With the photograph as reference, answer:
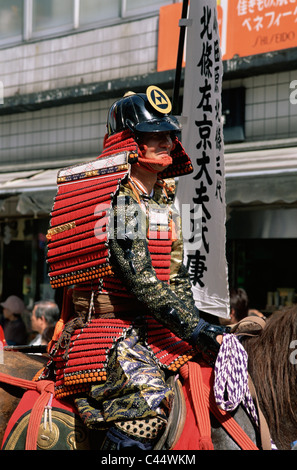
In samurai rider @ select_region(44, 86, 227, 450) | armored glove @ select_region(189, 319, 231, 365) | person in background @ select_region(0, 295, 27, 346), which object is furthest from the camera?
person in background @ select_region(0, 295, 27, 346)

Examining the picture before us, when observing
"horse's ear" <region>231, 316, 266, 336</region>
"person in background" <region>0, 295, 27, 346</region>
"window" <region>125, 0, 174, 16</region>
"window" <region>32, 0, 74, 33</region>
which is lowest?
"person in background" <region>0, 295, 27, 346</region>

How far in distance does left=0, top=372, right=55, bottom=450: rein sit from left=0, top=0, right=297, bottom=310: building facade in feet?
11.9

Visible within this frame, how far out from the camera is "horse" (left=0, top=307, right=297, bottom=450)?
2.50 metres

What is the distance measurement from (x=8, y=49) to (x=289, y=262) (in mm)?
6703

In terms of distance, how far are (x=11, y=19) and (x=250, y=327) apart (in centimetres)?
946

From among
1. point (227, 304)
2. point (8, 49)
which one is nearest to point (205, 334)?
point (227, 304)

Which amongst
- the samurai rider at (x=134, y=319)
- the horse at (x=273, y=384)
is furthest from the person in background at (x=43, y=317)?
the horse at (x=273, y=384)

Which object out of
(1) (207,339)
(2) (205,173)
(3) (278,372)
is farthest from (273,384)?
(2) (205,173)

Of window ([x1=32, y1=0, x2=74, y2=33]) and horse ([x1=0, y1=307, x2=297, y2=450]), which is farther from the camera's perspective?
window ([x1=32, y1=0, x2=74, y2=33])

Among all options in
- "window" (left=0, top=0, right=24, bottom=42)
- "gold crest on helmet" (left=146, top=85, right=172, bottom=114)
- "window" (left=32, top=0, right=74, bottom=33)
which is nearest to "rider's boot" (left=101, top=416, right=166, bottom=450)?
"gold crest on helmet" (left=146, top=85, right=172, bottom=114)

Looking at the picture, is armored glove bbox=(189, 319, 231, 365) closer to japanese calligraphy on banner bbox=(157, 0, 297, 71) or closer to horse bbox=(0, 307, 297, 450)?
horse bbox=(0, 307, 297, 450)

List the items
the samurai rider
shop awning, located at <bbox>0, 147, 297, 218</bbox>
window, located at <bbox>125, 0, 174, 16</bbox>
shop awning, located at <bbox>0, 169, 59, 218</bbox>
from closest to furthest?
the samurai rider → shop awning, located at <bbox>0, 147, 297, 218</bbox> → shop awning, located at <bbox>0, 169, 59, 218</bbox> → window, located at <bbox>125, 0, 174, 16</bbox>

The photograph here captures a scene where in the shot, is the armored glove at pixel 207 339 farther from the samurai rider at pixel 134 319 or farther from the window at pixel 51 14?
the window at pixel 51 14
